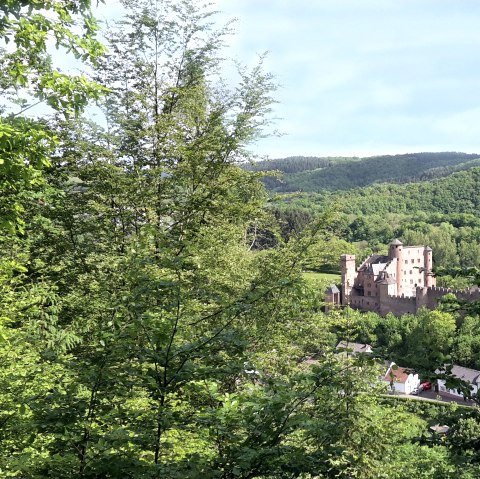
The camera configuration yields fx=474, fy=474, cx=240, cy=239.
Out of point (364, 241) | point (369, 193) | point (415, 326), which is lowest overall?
point (415, 326)

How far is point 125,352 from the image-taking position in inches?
155

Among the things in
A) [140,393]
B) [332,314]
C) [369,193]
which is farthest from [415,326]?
[369,193]

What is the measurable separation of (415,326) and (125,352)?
49266mm

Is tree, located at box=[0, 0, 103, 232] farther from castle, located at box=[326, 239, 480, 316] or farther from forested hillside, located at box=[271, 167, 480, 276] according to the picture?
forested hillside, located at box=[271, 167, 480, 276]

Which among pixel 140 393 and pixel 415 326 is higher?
pixel 140 393

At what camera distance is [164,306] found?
13.4ft

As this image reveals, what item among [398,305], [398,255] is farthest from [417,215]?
[398,305]

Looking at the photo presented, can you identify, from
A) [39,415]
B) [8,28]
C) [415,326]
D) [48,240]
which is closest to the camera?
[39,415]

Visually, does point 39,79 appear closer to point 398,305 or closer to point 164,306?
point 164,306

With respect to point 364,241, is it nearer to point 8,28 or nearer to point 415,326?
point 415,326

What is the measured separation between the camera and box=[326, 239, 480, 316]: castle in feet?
196

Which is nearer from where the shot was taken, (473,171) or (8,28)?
(8,28)

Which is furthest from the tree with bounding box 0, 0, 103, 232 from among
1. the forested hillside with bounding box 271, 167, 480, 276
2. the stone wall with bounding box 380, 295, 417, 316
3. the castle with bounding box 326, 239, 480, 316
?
the stone wall with bounding box 380, 295, 417, 316

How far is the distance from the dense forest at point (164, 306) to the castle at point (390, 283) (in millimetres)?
48203
